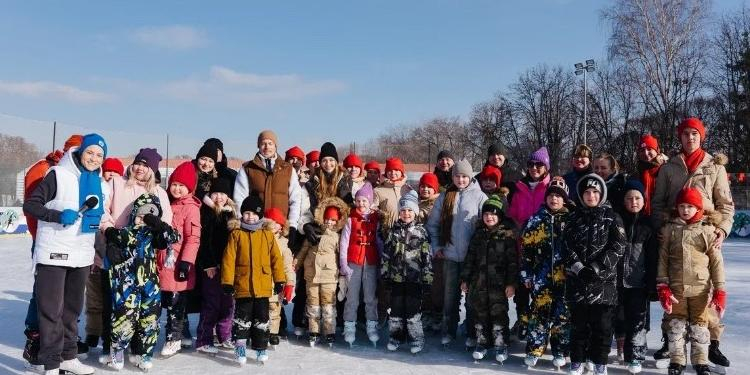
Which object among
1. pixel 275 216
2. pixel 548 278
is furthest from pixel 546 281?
pixel 275 216

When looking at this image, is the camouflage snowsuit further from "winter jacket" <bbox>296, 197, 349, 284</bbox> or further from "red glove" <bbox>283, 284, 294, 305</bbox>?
"red glove" <bbox>283, 284, 294, 305</bbox>

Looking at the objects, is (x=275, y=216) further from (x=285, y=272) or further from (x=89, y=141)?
(x=89, y=141)

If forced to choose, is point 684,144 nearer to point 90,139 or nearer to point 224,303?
point 224,303

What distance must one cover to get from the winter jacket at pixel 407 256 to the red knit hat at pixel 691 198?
2.03 m

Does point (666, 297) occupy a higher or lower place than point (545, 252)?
lower

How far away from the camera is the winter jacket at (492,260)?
453cm

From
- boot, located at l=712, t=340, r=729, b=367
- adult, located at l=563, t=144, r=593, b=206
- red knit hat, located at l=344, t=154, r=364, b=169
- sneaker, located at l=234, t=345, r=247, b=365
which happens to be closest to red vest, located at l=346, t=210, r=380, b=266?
red knit hat, located at l=344, t=154, r=364, b=169

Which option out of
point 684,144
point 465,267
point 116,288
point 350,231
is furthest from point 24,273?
point 684,144

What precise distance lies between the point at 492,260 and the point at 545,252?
1.46ft

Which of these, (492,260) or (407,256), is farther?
(407,256)

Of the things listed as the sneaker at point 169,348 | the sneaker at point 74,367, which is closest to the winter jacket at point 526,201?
the sneaker at point 169,348

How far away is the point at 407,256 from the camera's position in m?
4.75

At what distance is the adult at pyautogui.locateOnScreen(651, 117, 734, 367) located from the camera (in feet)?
14.0

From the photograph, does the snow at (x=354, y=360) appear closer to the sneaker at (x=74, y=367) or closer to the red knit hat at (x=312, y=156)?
the sneaker at (x=74, y=367)
